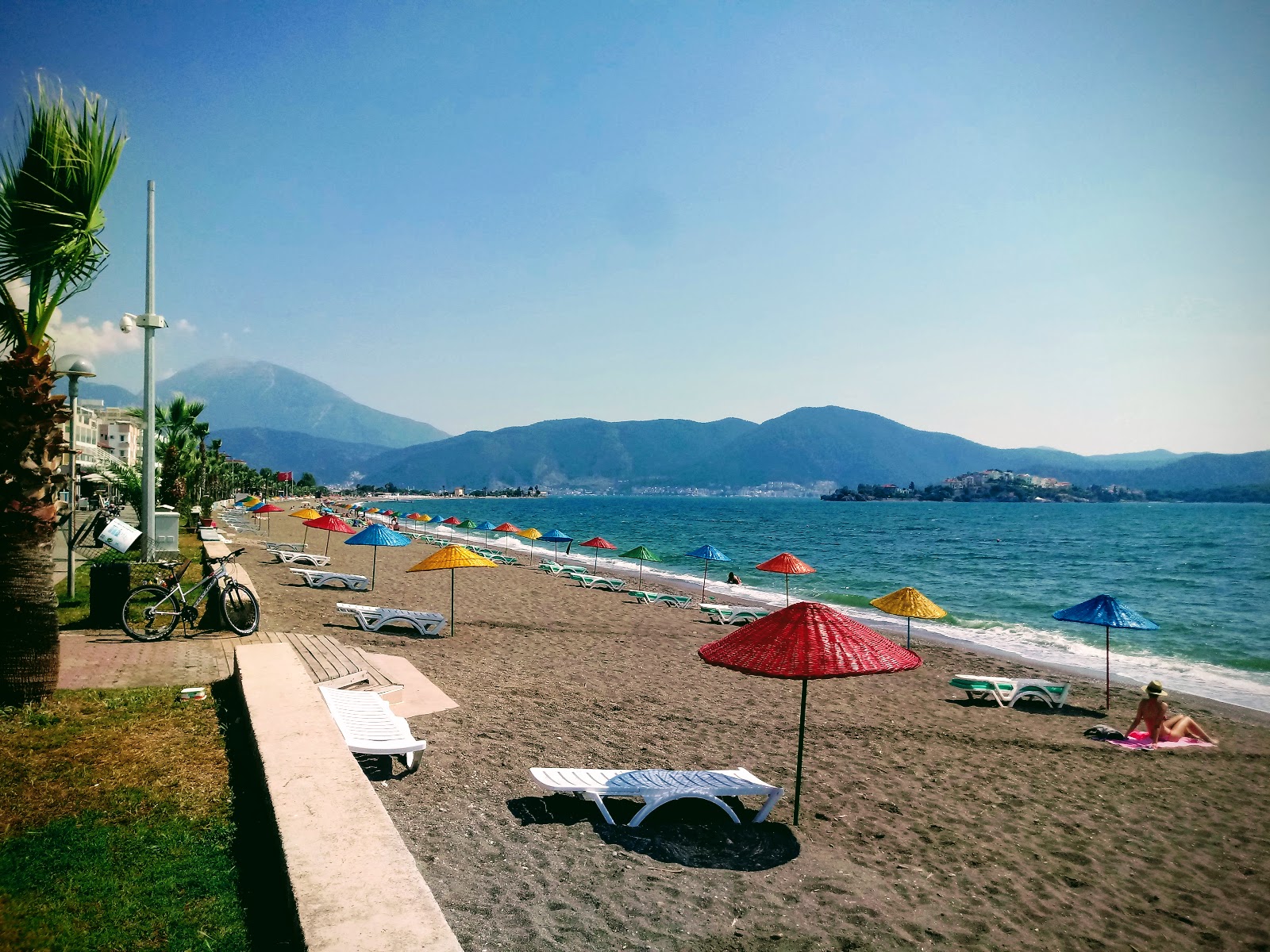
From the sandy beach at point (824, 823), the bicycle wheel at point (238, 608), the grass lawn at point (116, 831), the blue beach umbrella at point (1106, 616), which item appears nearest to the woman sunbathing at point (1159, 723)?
the sandy beach at point (824, 823)

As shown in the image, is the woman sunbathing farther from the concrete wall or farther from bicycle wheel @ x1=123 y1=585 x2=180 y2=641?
bicycle wheel @ x1=123 y1=585 x2=180 y2=641

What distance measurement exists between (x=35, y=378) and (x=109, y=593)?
4312mm

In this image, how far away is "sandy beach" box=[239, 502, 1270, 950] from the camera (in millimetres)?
4504

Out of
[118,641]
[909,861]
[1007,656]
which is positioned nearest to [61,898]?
A: [909,861]

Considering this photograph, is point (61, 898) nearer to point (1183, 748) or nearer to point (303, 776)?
point (303, 776)

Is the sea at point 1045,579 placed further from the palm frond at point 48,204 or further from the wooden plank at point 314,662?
the palm frond at point 48,204

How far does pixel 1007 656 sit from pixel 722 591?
12627mm

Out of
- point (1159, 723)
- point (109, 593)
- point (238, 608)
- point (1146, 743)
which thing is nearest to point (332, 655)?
point (238, 608)

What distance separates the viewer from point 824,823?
6.23 meters

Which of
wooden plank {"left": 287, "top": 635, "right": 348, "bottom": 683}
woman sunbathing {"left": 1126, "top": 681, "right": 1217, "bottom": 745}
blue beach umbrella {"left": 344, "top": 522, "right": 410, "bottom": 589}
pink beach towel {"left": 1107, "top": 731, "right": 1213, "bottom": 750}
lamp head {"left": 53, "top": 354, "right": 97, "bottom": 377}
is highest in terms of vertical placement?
lamp head {"left": 53, "top": 354, "right": 97, "bottom": 377}

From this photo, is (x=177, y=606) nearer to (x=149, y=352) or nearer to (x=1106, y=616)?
(x=149, y=352)

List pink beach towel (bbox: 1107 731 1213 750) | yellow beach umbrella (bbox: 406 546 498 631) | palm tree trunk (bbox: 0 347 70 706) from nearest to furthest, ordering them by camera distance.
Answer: palm tree trunk (bbox: 0 347 70 706) < pink beach towel (bbox: 1107 731 1213 750) < yellow beach umbrella (bbox: 406 546 498 631)

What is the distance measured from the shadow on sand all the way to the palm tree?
14.0ft

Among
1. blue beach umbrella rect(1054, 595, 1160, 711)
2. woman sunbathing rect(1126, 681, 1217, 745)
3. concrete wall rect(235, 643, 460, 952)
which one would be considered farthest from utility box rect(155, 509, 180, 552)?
woman sunbathing rect(1126, 681, 1217, 745)
